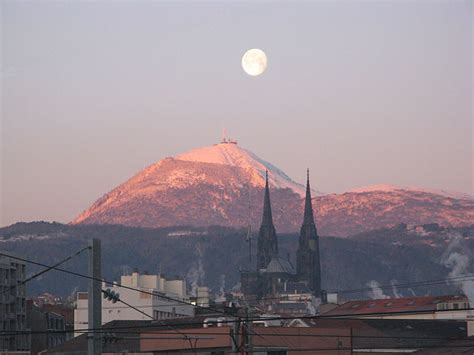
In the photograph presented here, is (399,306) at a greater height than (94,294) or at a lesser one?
greater

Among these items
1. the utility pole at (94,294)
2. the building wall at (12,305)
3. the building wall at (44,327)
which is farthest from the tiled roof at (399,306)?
the utility pole at (94,294)

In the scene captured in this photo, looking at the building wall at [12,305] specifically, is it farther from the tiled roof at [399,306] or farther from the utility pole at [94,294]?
the utility pole at [94,294]

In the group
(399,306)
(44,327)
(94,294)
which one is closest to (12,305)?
(44,327)

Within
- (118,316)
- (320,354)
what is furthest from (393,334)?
(118,316)

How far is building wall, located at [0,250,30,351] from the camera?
15600 centimetres

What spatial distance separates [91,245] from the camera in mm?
57031

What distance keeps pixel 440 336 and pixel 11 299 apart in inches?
2109

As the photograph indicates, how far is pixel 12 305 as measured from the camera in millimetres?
165000

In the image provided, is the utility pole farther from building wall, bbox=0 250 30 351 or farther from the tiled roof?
the tiled roof

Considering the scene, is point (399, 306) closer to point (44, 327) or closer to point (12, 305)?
point (44, 327)

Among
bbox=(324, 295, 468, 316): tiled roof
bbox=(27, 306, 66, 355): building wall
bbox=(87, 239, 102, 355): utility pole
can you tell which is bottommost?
bbox=(87, 239, 102, 355): utility pole

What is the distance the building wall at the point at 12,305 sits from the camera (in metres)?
156

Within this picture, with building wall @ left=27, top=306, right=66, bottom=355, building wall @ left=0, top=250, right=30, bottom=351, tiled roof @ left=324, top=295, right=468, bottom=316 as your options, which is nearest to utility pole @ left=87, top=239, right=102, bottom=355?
building wall @ left=0, top=250, right=30, bottom=351

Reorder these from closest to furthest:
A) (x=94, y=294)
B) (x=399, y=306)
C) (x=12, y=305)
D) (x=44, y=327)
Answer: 1. (x=94, y=294)
2. (x=12, y=305)
3. (x=44, y=327)
4. (x=399, y=306)
